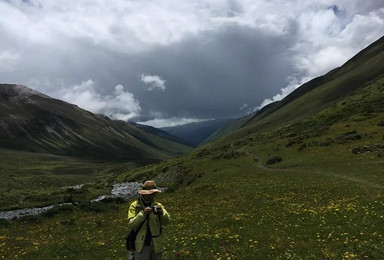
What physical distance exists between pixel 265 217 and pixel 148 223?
46.7 feet

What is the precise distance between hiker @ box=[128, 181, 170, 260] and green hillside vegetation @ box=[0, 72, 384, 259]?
557 cm

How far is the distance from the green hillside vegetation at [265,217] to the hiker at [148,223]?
18.3 ft

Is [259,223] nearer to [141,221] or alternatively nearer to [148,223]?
[148,223]

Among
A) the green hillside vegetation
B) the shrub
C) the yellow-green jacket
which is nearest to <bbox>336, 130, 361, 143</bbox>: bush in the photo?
the green hillside vegetation

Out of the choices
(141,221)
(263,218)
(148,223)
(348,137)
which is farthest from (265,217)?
(348,137)

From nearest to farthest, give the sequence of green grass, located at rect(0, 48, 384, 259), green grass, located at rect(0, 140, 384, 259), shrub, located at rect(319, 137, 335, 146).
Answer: green grass, located at rect(0, 140, 384, 259) < green grass, located at rect(0, 48, 384, 259) < shrub, located at rect(319, 137, 335, 146)

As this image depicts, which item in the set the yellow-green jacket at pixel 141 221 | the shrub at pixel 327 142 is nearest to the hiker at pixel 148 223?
the yellow-green jacket at pixel 141 221

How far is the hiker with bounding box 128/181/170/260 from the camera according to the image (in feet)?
37.1

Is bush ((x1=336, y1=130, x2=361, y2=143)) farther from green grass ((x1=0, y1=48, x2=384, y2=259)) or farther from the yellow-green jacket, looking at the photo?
the yellow-green jacket

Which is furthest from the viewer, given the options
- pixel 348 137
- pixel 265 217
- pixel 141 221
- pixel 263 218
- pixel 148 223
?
pixel 348 137

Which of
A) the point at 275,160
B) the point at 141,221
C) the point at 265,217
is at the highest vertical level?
the point at 141,221

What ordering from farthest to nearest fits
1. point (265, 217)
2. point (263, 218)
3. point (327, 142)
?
point (327, 142)
point (265, 217)
point (263, 218)

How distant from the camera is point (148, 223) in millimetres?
11500

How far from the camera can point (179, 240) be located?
2039 centimetres
